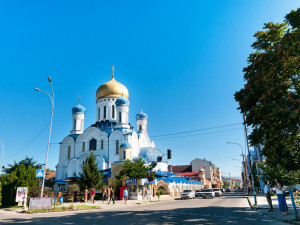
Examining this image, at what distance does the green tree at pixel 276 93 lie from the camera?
8.71m

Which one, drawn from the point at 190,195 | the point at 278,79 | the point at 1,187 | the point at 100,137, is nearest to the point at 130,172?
the point at 190,195

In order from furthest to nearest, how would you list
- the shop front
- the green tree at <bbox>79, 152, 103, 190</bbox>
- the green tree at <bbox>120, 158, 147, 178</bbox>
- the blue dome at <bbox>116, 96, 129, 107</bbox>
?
the blue dome at <bbox>116, 96, 129, 107</bbox>
the green tree at <bbox>120, 158, 147, 178</bbox>
the shop front
the green tree at <bbox>79, 152, 103, 190</bbox>

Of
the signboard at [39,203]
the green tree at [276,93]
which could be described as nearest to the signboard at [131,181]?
the signboard at [39,203]

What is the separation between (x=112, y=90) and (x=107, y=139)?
1227cm

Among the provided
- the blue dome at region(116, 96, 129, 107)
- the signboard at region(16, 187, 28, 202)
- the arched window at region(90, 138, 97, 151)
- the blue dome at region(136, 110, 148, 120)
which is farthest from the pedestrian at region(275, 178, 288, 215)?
the blue dome at region(136, 110, 148, 120)

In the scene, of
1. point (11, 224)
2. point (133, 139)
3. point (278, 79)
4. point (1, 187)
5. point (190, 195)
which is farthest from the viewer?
point (133, 139)

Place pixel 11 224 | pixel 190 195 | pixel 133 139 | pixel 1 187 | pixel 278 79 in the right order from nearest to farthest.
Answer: pixel 11 224, pixel 278 79, pixel 1 187, pixel 190 195, pixel 133 139

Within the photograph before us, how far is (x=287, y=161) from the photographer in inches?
423

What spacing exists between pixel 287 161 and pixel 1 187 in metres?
23.5

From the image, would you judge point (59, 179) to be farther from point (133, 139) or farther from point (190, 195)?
point (190, 195)

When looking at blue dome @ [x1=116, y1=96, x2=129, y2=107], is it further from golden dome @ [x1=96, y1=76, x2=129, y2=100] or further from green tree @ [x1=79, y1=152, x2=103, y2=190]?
green tree @ [x1=79, y1=152, x2=103, y2=190]

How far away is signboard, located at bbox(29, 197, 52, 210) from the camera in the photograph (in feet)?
47.9

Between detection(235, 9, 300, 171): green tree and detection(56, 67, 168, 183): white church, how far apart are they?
3128cm

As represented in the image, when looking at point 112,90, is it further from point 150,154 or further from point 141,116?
point 150,154
